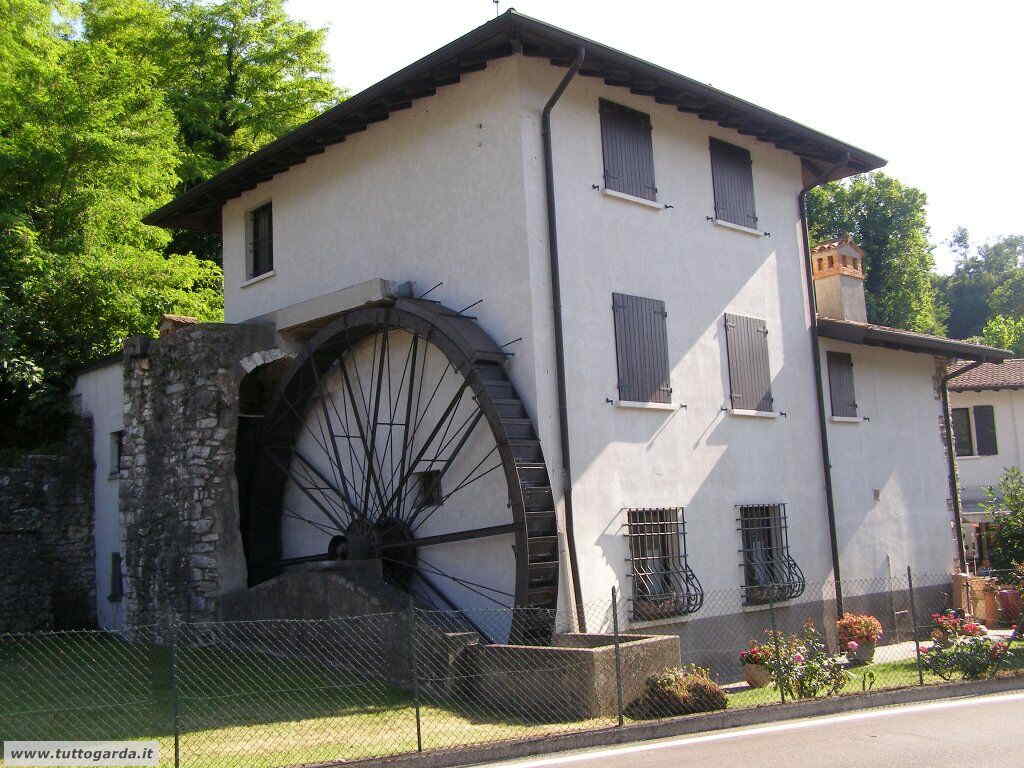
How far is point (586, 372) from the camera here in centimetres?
1193

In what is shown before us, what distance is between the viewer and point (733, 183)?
14.7 metres

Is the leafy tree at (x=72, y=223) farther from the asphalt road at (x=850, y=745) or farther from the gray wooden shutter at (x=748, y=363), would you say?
the asphalt road at (x=850, y=745)

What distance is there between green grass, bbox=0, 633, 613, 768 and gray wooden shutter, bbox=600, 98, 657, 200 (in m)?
6.50

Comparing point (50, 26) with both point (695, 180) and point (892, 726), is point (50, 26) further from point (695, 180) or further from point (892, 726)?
point (892, 726)

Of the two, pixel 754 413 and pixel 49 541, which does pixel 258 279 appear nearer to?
pixel 49 541

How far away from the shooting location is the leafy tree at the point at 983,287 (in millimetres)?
57406

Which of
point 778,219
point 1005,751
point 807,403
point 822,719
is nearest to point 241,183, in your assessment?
point 778,219

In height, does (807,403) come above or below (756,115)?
below

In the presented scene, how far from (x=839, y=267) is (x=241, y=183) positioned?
9.58 meters

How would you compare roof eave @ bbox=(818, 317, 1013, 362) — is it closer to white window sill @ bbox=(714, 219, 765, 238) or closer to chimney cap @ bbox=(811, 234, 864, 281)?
chimney cap @ bbox=(811, 234, 864, 281)

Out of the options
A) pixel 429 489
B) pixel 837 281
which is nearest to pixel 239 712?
pixel 429 489

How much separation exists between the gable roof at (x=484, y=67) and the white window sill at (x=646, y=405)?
3892 mm

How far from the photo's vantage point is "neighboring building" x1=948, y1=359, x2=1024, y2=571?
1080 inches

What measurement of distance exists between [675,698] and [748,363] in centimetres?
611
